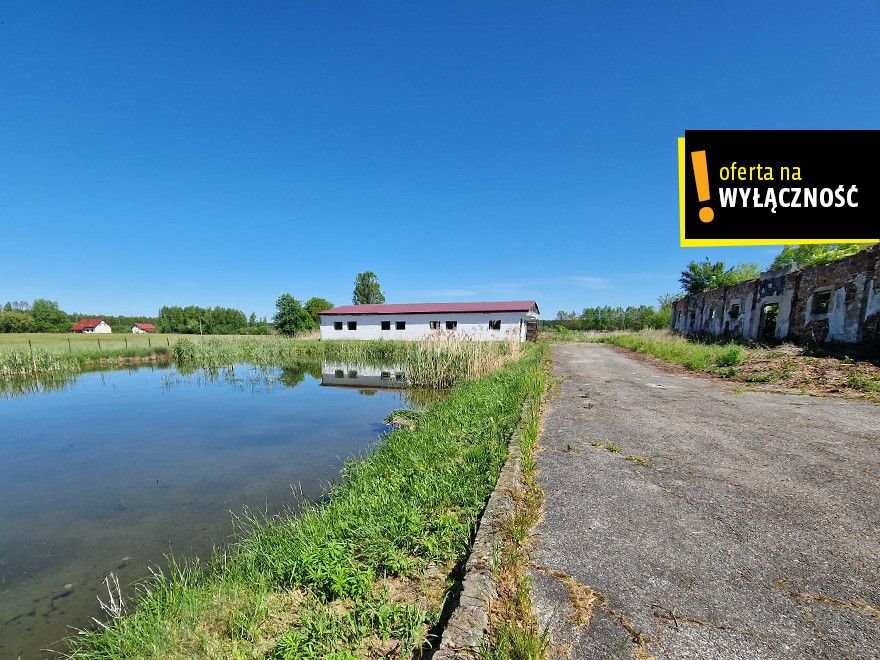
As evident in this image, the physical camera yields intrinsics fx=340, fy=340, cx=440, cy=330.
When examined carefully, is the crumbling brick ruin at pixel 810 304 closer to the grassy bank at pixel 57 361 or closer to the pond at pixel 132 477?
the pond at pixel 132 477

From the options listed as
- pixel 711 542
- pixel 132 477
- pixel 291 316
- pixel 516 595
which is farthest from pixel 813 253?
pixel 291 316

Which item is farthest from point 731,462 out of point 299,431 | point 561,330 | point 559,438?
point 561,330

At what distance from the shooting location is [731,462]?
367cm

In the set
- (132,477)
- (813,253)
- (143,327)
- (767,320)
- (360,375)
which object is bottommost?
(132,477)

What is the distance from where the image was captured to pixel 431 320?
29.0 metres

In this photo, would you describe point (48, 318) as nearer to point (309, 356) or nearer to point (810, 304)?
point (309, 356)

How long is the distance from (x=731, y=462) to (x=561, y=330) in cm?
3561

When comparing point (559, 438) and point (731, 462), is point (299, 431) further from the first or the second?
point (731, 462)

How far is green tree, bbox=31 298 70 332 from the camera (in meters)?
57.6

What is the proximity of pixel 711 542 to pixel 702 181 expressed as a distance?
911cm

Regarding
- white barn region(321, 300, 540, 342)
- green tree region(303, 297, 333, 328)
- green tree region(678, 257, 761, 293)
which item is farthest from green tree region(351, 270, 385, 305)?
green tree region(678, 257, 761, 293)

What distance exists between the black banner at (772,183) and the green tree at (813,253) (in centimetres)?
1681

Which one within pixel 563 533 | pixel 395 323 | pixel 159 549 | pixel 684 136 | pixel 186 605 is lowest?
pixel 159 549

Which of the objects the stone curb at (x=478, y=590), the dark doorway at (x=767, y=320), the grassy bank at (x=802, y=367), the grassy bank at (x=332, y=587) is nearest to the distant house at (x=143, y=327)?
the grassy bank at (x=332, y=587)
